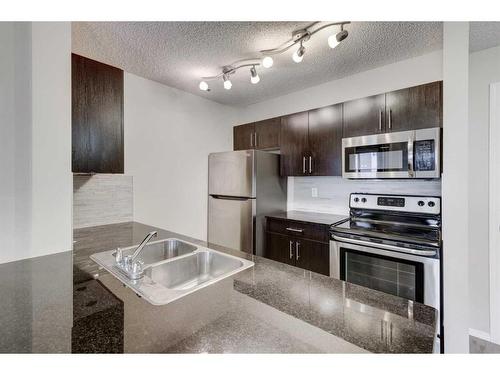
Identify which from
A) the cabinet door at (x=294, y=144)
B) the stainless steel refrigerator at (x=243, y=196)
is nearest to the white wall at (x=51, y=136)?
the stainless steel refrigerator at (x=243, y=196)

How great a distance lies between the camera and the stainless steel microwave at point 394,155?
1.76 m

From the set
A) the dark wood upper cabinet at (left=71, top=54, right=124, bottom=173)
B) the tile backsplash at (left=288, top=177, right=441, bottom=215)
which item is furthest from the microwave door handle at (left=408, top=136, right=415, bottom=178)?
the dark wood upper cabinet at (left=71, top=54, right=124, bottom=173)

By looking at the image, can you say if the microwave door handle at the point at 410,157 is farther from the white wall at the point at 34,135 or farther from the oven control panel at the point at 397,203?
the white wall at the point at 34,135

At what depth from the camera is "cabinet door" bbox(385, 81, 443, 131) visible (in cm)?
177

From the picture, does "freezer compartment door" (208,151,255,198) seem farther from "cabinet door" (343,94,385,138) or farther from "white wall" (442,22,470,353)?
"white wall" (442,22,470,353)

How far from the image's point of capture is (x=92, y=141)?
126 centimetres

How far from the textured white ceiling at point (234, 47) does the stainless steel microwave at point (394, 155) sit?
71 centimetres

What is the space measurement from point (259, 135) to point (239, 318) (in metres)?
2.55

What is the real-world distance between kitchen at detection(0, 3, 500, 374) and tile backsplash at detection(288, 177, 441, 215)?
0.02 m

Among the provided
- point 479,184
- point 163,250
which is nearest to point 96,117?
point 163,250

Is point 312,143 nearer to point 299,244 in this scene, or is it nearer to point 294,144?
point 294,144
